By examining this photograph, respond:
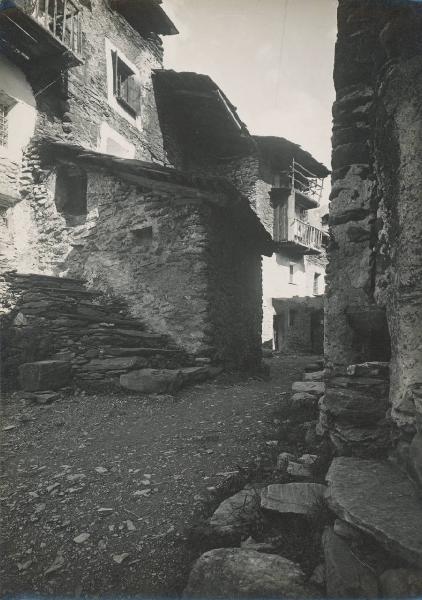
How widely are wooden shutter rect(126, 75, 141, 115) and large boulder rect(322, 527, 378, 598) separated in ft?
43.1

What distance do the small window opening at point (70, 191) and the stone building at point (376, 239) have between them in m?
6.59

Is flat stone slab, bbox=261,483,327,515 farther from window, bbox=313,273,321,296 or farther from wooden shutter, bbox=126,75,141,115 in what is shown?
window, bbox=313,273,321,296

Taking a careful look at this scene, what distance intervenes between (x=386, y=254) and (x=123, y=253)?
5.50 meters

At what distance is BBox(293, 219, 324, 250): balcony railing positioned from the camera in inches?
736

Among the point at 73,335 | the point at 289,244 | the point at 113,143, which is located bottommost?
the point at 73,335

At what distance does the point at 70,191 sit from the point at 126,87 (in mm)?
5634

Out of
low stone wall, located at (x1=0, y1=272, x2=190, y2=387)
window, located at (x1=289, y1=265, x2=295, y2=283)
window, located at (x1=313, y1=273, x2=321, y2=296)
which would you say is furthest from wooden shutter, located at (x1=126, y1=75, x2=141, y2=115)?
window, located at (x1=313, y1=273, x2=321, y2=296)

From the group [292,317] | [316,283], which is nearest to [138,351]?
[292,317]

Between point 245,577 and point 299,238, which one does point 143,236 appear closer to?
point 245,577

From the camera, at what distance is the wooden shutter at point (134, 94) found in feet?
38.9

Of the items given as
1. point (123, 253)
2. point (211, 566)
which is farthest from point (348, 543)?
point (123, 253)

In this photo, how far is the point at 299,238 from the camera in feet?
62.3

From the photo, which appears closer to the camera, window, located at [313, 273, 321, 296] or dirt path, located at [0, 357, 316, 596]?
dirt path, located at [0, 357, 316, 596]

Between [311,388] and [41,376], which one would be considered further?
[41,376]
